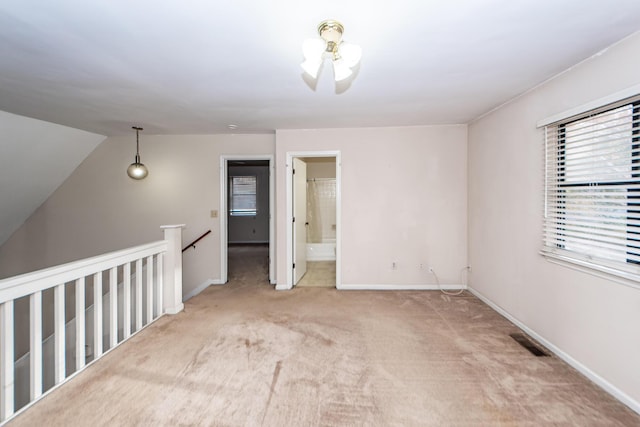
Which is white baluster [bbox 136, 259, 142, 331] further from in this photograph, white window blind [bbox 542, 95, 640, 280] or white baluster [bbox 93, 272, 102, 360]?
white window blind [bbox 542, 95, 640, 280]

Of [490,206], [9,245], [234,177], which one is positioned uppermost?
[234,177]

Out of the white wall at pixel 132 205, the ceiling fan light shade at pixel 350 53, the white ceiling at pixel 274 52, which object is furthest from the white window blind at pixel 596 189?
the white wall at pixel 132 205

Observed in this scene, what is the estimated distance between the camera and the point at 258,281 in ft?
14.9

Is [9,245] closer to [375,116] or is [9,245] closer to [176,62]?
[176,62]

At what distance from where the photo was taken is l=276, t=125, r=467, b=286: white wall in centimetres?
397

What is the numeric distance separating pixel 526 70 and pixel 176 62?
107 inches

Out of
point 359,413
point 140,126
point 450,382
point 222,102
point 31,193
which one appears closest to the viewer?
point 359,413

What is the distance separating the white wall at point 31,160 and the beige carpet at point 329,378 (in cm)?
297

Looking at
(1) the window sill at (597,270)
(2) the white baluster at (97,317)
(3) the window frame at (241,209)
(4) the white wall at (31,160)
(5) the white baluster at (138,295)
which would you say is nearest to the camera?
(1) the window sill at (597,270)

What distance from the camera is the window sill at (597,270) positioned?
5.82ft

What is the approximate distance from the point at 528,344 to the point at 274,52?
3152 millimetres

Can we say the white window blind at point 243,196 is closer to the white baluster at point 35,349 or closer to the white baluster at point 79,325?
the white baluster at point 79,325

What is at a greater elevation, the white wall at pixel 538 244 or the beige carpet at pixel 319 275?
the white wall at pixel 538 244

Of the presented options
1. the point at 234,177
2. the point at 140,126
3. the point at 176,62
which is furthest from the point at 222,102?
the point at 234,177
